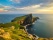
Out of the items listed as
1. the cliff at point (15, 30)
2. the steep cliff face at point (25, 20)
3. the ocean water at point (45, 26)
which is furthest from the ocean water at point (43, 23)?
the steep cliff face at point (25, 20)

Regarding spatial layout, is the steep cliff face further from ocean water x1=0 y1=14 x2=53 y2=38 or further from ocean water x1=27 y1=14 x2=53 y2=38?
ocean water x1=27 y1=14 x2=53 y2=38

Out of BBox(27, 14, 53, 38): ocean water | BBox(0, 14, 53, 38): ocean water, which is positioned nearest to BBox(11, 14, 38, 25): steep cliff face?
BBox(0, 14, 53, 38): ocean water

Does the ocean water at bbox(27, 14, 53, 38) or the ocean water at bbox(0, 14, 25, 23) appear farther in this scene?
the ocean water at bbox(27, 14, 53, 38)

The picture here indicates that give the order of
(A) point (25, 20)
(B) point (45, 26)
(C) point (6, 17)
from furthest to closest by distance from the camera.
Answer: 1. (A) point (25, 20)
2. (B) point (45, 26)
3. (C) point (6, 17)

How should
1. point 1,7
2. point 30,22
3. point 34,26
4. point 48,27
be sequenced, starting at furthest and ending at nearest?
point 30,22 < point 34,26 < point 48,27 < point 1,7

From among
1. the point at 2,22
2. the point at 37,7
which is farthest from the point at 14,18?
the point at 37,7

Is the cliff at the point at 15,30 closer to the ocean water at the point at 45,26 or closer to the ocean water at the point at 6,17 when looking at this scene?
the ocean water at the point at 6,17

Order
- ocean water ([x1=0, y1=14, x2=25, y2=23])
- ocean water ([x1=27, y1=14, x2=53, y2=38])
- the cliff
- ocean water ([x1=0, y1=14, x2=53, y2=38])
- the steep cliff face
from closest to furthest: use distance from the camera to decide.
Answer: the cliff
ocean water ([x1=0, y1=14, x2=25, y2=23])
ocean water ([x1=0, y1=14, x2=53, y2=38])
ocean water ([x1=27, y1=14, x2=53, y2=38])
the steep cliff face

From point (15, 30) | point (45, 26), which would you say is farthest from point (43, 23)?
A: point (15, 30)

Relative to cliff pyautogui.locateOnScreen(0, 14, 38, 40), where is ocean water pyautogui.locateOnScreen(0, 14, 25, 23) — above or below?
above

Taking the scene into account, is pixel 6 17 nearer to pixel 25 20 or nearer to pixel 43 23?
pixel 43 23

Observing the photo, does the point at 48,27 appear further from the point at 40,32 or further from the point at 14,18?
the point at 14,18
